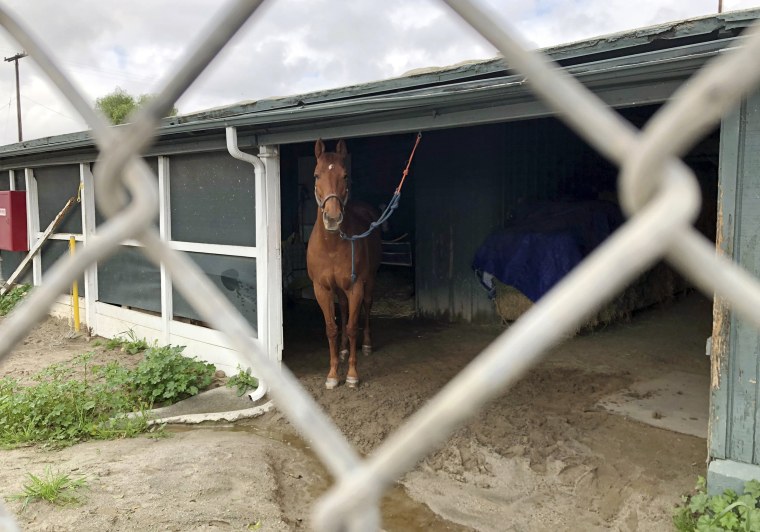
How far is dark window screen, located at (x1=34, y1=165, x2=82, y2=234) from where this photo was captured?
303 inches

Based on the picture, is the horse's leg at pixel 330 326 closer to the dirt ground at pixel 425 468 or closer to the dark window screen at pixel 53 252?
the dirt ground at pixel 425 468

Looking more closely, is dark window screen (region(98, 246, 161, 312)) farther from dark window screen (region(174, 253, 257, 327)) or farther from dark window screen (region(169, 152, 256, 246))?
dark window screen (region(174, 253, 257, 327))

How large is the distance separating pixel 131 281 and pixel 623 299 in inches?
246

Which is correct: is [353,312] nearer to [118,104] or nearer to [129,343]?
[129,343]

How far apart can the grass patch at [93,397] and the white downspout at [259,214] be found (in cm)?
61

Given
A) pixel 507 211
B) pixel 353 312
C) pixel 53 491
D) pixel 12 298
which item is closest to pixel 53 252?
pixel 12 298

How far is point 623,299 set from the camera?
739cm

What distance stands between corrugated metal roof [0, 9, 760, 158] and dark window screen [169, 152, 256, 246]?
40 cm

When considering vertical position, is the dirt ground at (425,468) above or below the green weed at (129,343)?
below

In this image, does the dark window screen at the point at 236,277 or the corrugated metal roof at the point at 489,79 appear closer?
the corrugated metal roof at the point at 489,79

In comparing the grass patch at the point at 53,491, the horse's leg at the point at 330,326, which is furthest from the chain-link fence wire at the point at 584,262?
the horse's leg at the point at 330,326

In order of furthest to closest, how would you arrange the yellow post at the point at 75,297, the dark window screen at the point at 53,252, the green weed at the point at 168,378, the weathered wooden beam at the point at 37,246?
the dark window screen at the point at 53,252
the weathered wooden beam at the point at 37,246
the yellow post at the point at 75,297
the green weed at the point at 168,378

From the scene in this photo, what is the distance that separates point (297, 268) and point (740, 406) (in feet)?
26.5

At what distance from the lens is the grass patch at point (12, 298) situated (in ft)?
28.7
